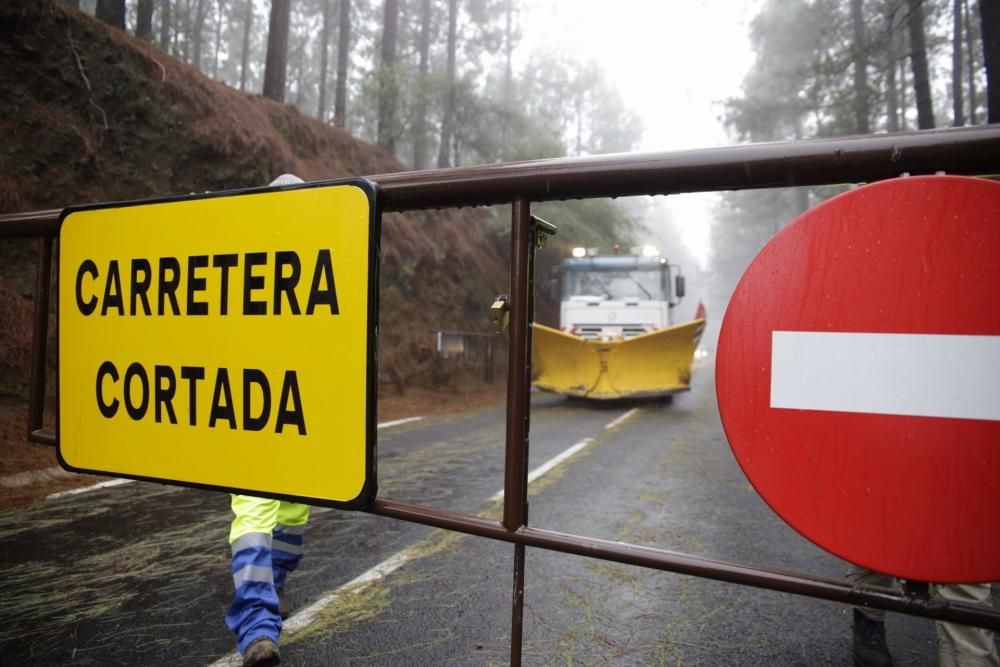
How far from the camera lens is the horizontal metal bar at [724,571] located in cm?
81

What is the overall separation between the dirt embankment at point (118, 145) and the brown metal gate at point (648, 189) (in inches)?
215

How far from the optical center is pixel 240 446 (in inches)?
51.6

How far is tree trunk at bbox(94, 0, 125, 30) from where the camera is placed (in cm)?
952

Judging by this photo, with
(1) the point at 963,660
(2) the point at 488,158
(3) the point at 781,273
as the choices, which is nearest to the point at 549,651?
(1) the point at 963,660

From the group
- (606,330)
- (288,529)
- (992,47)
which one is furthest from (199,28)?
(288,529)

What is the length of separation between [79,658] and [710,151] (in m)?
2.69

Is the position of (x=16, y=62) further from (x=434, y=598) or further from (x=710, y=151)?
(x=710, y=151)

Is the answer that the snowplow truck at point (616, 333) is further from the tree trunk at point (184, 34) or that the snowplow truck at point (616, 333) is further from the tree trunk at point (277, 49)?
the tree trunk at point (184, 34)

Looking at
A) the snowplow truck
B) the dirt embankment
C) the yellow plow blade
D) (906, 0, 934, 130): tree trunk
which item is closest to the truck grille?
the snowplow truck

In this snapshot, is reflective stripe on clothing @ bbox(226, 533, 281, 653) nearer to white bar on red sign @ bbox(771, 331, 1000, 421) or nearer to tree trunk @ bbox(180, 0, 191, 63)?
white bar on red sign @ bbox(771, 331, 1000, 421)

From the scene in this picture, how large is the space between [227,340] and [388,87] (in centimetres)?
1421

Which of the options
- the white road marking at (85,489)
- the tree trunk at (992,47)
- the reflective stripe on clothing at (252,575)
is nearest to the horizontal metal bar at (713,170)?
the reflective stripe on clothing at (252,575)

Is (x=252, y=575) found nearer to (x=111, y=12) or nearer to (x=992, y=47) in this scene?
(x=992, y=47)

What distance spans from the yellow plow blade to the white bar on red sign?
9.18 metres
